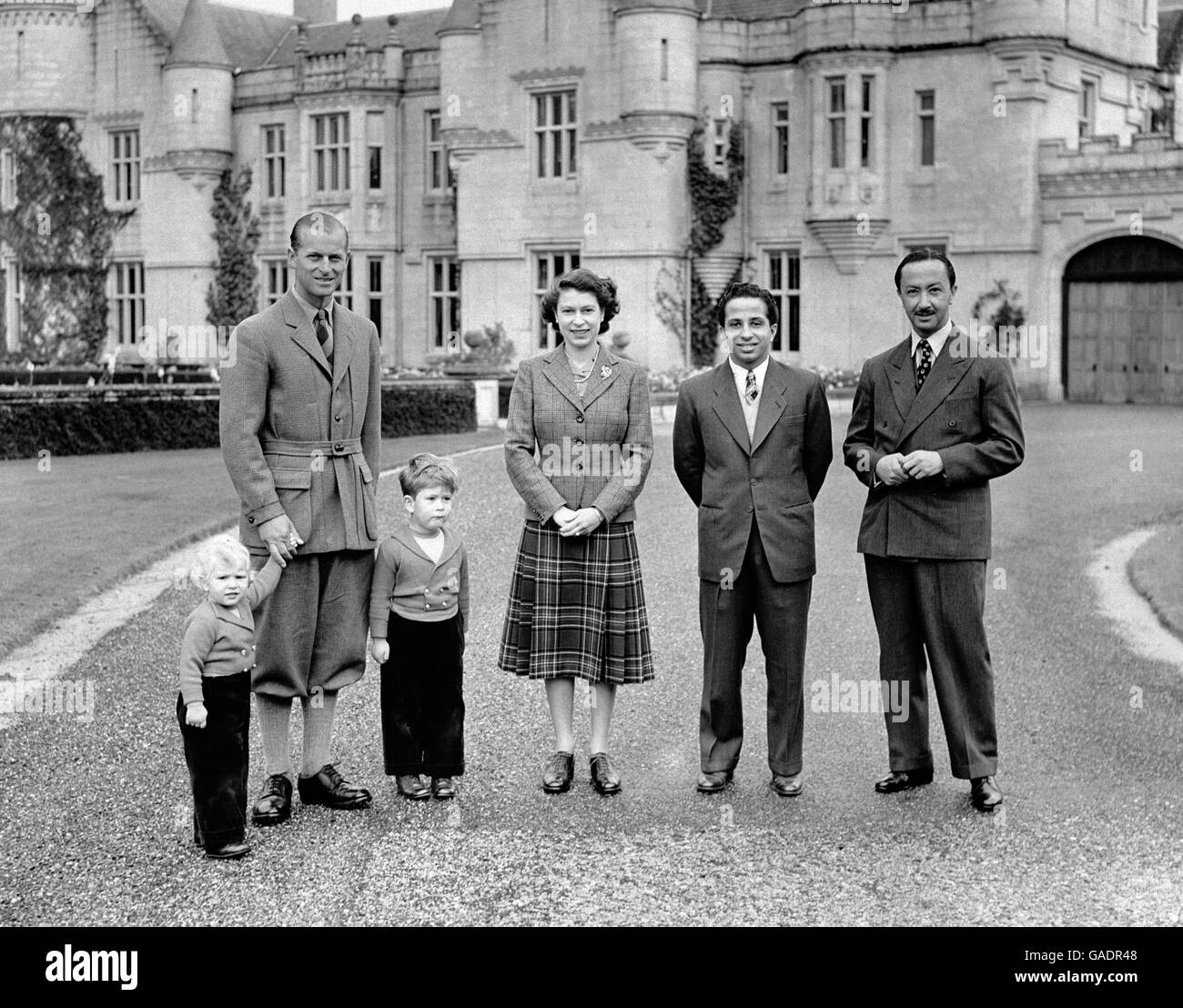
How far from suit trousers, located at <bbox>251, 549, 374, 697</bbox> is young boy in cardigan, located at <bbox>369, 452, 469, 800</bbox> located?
8 cm

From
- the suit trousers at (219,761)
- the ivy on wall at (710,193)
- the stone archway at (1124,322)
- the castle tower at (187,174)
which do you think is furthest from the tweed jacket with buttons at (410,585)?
the castle tower at (187,174)

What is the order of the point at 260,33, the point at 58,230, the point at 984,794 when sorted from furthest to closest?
the point at 260,33
the point at 58,230
the point at 984,794

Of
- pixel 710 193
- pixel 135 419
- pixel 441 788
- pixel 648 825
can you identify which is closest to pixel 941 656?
pixel 648 825

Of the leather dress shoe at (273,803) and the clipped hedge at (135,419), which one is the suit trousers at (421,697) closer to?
the leather dress shoe at (273,803)

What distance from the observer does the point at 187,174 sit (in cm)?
3569

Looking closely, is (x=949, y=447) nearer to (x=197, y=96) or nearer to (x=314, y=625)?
(x=314, y=625)

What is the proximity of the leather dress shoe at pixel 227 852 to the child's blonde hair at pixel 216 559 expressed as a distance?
33.2 inches

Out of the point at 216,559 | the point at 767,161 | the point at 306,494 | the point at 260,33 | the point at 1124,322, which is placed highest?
the point at 260,33

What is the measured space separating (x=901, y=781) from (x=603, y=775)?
1126 millimetres

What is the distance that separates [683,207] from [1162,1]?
A: 14986 millimetres

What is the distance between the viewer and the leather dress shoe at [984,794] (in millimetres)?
5738

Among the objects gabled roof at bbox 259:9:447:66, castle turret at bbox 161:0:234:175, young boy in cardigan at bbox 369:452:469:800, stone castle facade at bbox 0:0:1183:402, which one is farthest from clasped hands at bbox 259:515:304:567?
castle turret at bbox 161:0:234:175

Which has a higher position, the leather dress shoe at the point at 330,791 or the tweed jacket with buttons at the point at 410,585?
the tweed jacket with buttons at the point at 410,585

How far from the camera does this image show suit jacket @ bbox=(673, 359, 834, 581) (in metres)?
6.05
